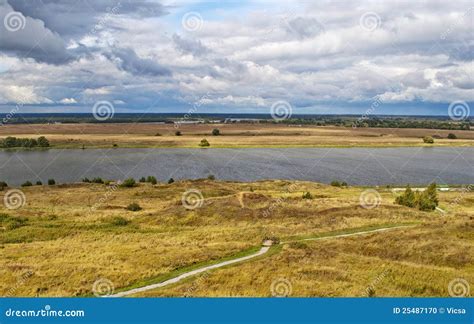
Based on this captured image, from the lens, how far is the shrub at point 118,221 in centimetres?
4147

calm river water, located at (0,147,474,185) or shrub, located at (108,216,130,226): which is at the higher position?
calm river water, located at (0,147,474,185)

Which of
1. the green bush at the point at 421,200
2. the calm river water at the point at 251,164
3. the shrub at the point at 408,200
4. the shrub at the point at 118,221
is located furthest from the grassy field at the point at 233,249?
the calm river water at the point at 251,164

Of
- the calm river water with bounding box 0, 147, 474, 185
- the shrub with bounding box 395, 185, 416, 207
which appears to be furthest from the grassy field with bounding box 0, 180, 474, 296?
the calm river water with bounding box 0, 147, 474, 185

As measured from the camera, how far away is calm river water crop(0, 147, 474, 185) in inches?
3602

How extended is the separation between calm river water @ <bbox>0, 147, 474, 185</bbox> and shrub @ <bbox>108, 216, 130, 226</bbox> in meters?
46.4

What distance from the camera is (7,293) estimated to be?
2175cm

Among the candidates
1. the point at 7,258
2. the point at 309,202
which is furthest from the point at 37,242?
the point at 309,202

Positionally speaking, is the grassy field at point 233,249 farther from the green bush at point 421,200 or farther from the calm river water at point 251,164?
the calm river water at point 251,164

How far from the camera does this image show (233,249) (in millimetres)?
29734

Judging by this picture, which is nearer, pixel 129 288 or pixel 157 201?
pixel 129 288

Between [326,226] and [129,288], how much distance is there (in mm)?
20493

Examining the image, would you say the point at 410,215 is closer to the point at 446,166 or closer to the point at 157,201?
the point at 157,201

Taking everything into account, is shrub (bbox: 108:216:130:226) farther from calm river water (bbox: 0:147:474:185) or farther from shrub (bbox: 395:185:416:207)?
calm river water (bbox: 0:147:474:185)

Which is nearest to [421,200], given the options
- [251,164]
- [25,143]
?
[251,164]
